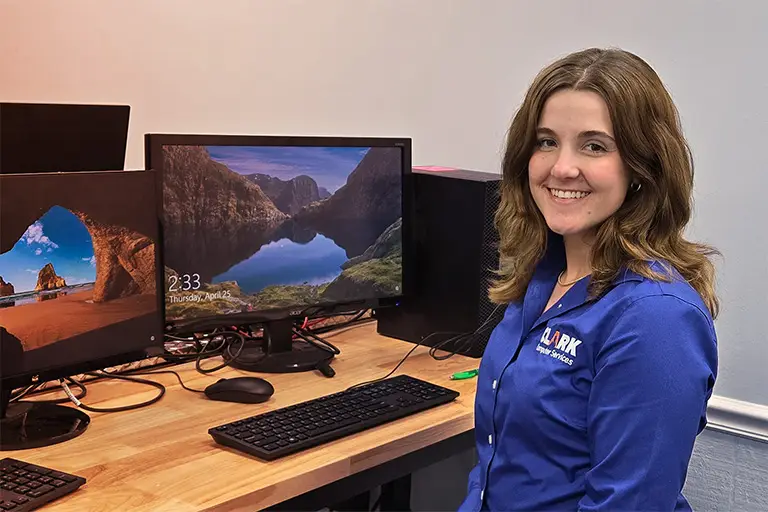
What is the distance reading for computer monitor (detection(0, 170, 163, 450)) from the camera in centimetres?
134

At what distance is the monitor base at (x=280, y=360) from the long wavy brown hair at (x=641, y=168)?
750 millimetres

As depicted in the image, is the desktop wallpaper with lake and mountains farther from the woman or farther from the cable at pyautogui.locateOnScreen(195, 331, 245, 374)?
the woman

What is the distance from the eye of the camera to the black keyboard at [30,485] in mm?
1127

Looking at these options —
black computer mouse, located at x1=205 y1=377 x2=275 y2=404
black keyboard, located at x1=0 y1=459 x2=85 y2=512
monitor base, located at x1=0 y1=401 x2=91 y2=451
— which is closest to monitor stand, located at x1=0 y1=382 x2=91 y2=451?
monitor base, located at x1=0 y1=401 x2=91 y2=451

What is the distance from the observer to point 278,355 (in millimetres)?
1839

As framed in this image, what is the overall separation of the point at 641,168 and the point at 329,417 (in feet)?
2.22

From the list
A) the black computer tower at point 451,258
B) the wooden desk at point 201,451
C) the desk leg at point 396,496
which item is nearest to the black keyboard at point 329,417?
the wooden desk at point 201,451

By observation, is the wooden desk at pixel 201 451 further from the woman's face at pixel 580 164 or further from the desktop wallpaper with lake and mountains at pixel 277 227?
the woman's face at pixel 580 164

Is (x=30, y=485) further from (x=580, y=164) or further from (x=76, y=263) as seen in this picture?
(x=580, y=164)

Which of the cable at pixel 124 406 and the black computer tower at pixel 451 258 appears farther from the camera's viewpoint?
the black computer tower at pixel 451 258

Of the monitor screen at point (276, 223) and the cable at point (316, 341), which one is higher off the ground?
the monitor screen at point (276, 223)

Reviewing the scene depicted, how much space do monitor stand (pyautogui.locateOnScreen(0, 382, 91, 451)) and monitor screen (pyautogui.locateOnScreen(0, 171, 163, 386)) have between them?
0.09 m

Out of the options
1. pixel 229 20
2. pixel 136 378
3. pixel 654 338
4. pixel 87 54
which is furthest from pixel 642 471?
pixel 87 54

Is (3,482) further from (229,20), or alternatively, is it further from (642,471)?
(229,20)
